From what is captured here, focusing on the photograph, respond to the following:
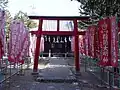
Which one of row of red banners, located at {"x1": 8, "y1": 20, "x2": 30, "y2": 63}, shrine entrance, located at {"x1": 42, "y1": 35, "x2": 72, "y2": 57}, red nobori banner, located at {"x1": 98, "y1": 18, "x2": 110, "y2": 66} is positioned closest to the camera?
red nobori banner, located at {"x1": 98, "y1": 18, "x2": 110, "y2": 66}

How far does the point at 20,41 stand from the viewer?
15781mm

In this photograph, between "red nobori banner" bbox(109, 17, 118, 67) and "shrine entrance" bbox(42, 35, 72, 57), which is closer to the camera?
"red nobori banner" bbox(109, 17, 118, 67)

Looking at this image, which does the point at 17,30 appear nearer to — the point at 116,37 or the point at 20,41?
the point at 20,41

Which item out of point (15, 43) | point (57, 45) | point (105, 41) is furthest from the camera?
point (57, 45)

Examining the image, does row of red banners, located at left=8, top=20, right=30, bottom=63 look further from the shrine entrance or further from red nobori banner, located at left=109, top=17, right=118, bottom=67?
the shrine entrance

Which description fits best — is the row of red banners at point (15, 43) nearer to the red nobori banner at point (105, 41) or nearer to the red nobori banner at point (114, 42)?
the red nobori banner at point (105, 41)

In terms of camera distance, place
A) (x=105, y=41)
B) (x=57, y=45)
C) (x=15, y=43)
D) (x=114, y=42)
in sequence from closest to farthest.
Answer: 1. (x=114, y=42)
2. (x=105, y=41)
3. (x=15, y=43)
4. (x=57, y=45)

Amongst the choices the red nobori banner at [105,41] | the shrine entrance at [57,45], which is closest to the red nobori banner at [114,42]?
the red nobori banner at [105,41]

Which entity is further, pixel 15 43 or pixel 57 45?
pixel 57 45

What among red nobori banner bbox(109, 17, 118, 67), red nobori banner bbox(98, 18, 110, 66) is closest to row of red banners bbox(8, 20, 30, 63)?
red nobori banner bbox(98, 18, 110, 66)

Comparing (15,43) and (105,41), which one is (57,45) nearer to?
(15,43)

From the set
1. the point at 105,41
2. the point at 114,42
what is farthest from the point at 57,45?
the point at 114,42

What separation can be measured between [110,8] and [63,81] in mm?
4996

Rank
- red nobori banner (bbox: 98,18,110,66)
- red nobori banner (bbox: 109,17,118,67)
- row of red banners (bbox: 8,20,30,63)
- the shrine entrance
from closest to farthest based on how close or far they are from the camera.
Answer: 1. red nobori banner (bbox: 109,17,118,67)
2. red nobori banner (bbox: 98,18,110,66)
3. row of red banners (bbox: 8,20,30,63)
4. the shrine entrance
